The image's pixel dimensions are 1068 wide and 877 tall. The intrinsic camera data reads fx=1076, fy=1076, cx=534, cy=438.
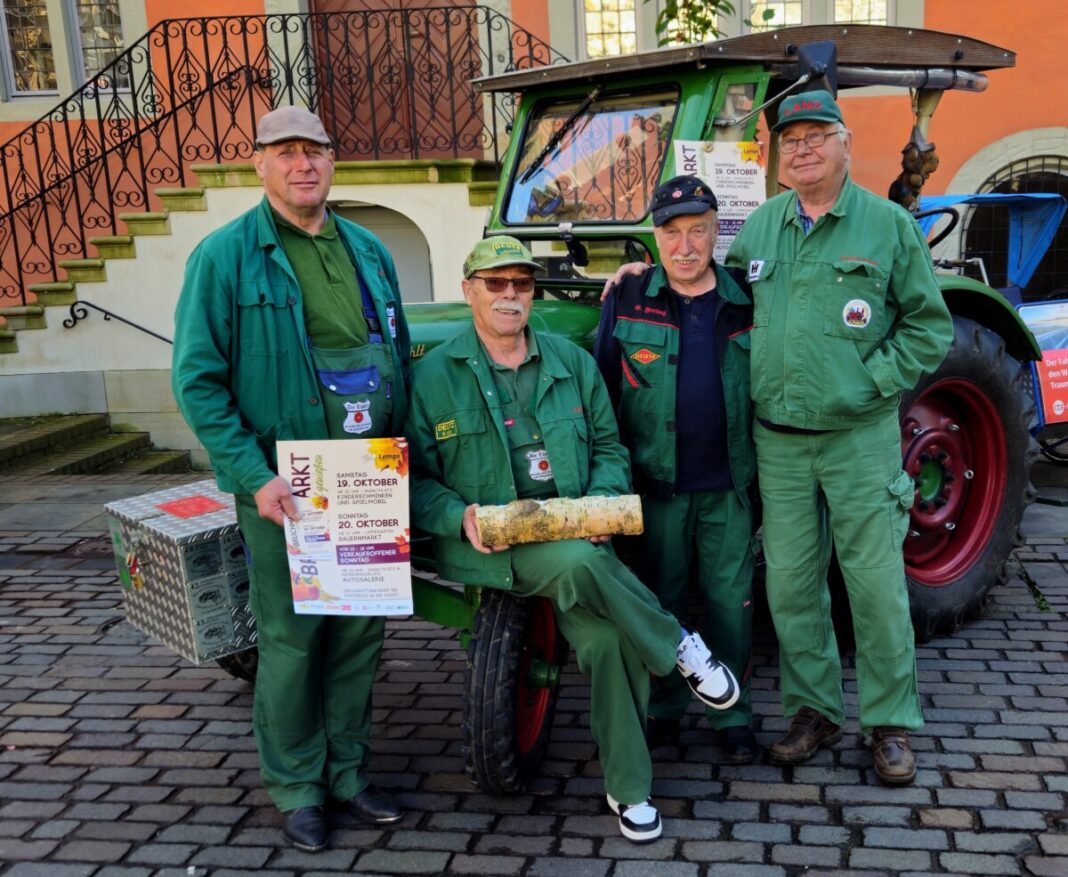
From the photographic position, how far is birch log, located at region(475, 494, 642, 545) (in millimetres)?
2910

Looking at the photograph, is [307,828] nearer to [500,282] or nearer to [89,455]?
[500,282]

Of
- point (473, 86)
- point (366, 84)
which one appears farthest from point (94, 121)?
point (473, 86)

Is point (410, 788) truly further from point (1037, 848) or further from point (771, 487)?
point (1037, 848)

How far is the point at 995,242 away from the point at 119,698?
8.55 metres

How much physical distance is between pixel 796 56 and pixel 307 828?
120 inches

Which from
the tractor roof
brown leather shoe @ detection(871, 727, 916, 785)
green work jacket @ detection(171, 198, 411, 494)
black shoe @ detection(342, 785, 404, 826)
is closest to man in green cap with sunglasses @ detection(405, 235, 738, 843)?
green work jacket @ detection(171, 198, 411, 494)

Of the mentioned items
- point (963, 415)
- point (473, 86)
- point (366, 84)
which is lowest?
point (963, 415)

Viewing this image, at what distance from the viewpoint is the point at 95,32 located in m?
10.4

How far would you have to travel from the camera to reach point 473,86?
15.0 feet

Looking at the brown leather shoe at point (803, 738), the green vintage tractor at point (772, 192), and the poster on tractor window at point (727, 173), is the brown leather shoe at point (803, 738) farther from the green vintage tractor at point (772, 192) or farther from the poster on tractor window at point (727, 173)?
the poster on tractor window at point (727, 173)

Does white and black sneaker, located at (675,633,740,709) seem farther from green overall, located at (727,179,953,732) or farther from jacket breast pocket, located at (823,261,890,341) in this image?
jacket breast pocket, located at (823,261,890,341)

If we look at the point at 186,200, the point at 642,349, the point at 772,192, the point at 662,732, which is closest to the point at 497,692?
the point at 662,732

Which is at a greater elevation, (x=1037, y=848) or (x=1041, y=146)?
(x=1041, y=146)

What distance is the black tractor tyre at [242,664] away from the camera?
151 inches
